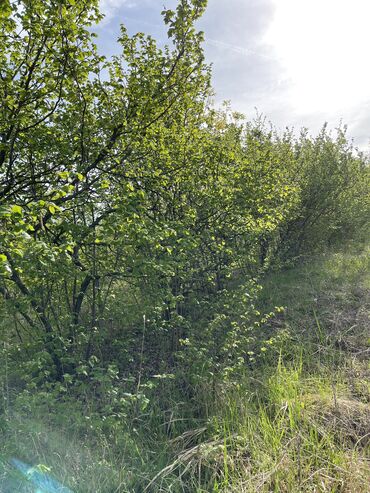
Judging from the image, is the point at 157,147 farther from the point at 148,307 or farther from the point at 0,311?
the point at 0,311

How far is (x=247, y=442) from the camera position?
9.77 feet

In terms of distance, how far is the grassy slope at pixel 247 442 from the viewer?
8.54ft

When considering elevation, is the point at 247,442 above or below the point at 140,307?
below

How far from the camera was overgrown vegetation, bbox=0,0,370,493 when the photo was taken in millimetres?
2793

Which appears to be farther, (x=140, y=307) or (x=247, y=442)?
(x=140, y=307)

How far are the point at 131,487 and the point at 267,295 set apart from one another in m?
4.39

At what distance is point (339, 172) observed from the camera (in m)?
8.52

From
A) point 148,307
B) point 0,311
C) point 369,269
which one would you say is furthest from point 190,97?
point 369,269

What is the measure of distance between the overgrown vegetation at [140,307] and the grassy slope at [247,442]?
2cm

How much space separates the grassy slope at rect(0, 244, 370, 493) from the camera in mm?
2602

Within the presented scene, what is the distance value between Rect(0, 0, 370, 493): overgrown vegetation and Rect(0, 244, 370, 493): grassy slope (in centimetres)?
2

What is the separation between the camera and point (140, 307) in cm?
405

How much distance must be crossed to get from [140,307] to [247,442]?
1.70 meters

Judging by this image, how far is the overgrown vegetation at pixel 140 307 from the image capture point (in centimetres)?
279
